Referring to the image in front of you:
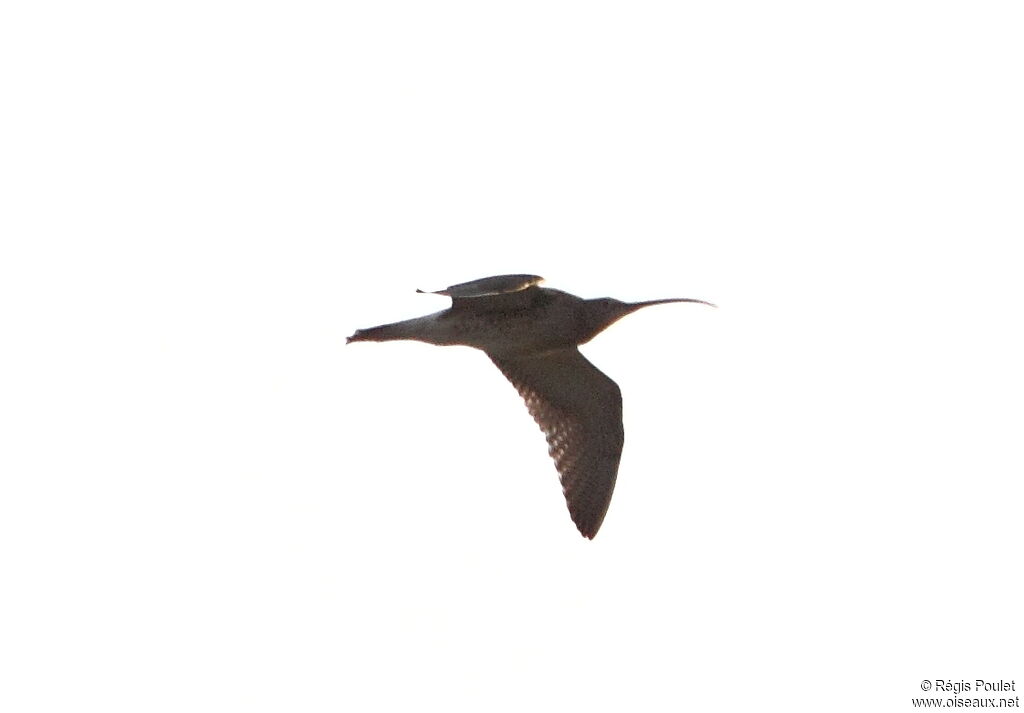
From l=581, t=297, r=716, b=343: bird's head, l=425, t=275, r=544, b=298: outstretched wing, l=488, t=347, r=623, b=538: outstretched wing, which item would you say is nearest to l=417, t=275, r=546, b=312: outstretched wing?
l=425, t=275, r=544, b=298: outstretched wing

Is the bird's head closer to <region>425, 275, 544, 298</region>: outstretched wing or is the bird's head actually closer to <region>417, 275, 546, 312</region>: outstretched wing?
<region>417, 275, 546, 312</region>: outstretched wing

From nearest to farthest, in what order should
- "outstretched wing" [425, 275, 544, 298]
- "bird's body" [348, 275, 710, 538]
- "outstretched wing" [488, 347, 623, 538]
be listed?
1. "outstretched wing" [425, 275, 544, 298]
2. "bird's body" [348, 275, 710, 538]
3. "outstretched wing" [488, 347, 623, 538]

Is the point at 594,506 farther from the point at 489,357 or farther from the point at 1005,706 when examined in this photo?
the point at 1005,706

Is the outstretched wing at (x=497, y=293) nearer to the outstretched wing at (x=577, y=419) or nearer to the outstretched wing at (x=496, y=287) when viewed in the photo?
the outstretched wing at (x=496, y=287)

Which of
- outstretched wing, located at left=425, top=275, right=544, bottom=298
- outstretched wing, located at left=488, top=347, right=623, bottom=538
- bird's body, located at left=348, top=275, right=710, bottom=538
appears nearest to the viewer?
outstretched wing, located at left=425, top=275, right=544, bottom=298

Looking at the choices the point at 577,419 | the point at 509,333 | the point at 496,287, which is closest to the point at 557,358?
the point at 577,419

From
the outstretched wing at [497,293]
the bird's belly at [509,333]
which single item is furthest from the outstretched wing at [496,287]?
the bird's belly at [509,333]

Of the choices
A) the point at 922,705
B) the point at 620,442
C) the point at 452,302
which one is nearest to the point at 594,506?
the point at 620,442

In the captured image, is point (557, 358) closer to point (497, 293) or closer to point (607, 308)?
point (607, 308)
